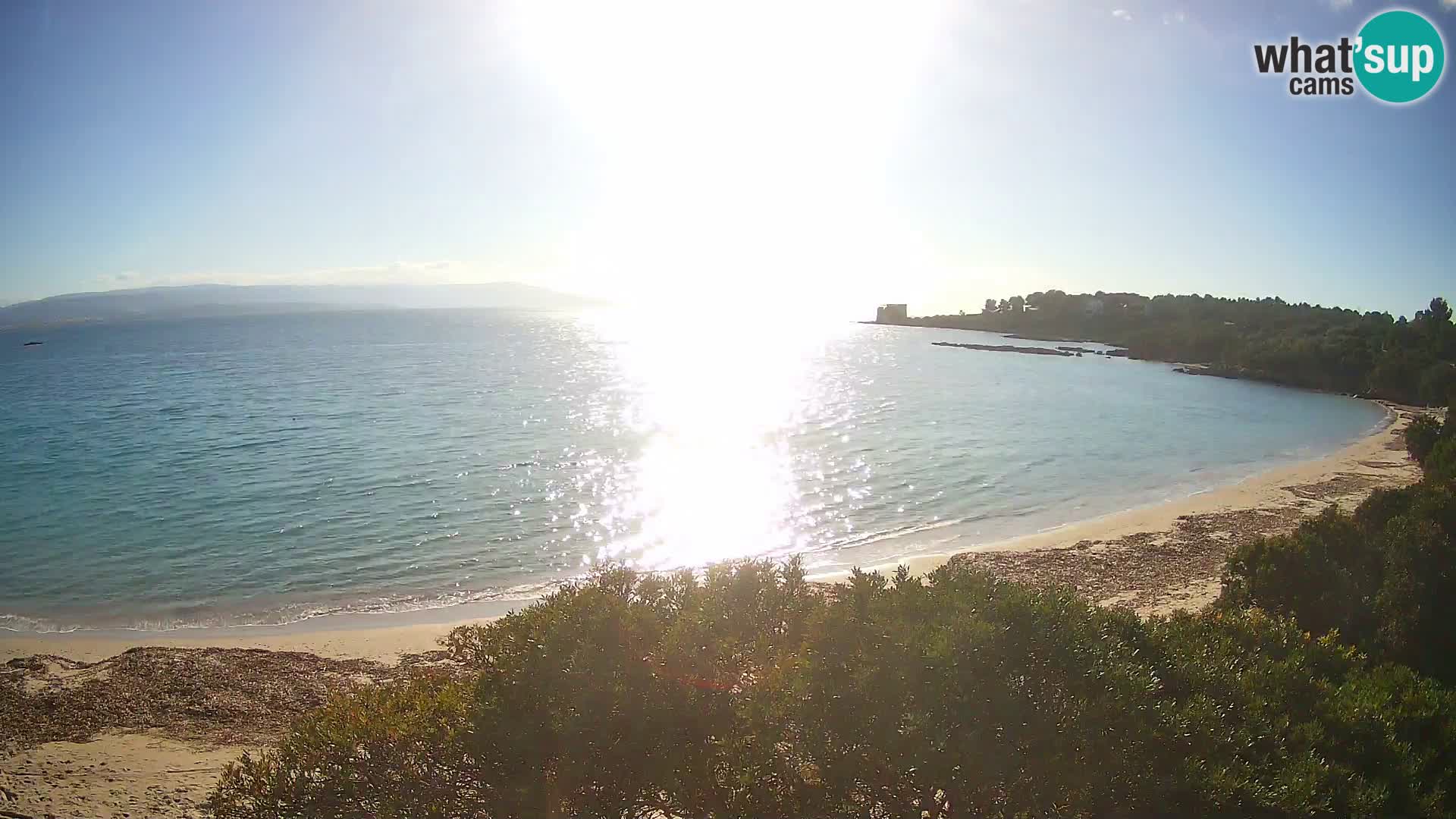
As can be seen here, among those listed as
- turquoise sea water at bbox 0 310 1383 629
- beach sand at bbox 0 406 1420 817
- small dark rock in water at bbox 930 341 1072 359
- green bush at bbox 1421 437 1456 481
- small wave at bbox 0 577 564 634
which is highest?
small dark rock in water at bbox 930 341 1072 359

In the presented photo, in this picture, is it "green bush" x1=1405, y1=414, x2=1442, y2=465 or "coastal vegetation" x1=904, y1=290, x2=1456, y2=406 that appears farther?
"coastal vegetation" x1=904, y1=290, x2=1456, y2=406

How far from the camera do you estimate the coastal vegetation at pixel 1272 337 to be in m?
59.8

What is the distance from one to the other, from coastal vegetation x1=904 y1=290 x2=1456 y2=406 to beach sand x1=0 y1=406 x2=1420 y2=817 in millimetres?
26666

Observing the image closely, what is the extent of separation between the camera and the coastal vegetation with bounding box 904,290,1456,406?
2356 inches

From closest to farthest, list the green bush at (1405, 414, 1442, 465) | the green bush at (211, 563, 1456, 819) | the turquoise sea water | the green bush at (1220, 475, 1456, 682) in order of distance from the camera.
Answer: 1. the green bush at (211, 563, 1456, 819)
2. the green bush at (1220, 475, 1456, 682)
3. the turquoise sea water
4. the green bush at (1405, 414, 1442, 465)

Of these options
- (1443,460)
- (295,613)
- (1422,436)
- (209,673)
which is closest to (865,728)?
(209,673)

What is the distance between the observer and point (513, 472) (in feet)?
96.0

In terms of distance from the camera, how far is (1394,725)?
613 centimetres

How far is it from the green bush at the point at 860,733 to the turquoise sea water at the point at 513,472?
1175 cm

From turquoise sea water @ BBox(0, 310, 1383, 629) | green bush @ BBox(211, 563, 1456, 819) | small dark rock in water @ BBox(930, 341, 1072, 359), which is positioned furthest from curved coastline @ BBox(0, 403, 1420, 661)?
small dark rock in water @ BBox(930, 341, 1072, 359)

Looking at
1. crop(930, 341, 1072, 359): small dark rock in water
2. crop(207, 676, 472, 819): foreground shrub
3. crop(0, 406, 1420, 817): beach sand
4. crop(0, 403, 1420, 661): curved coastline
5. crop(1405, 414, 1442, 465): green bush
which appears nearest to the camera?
crop(207, 676, 472, 819): foreground shrub

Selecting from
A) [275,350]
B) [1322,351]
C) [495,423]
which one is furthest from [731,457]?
[275,350]

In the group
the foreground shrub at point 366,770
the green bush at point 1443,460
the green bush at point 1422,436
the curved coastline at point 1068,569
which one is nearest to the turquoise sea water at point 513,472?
the curved coastline at point 1068,569

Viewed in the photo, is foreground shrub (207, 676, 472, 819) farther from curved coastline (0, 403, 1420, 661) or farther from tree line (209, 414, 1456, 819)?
curved coastline (0, 403, 1420, 661)
